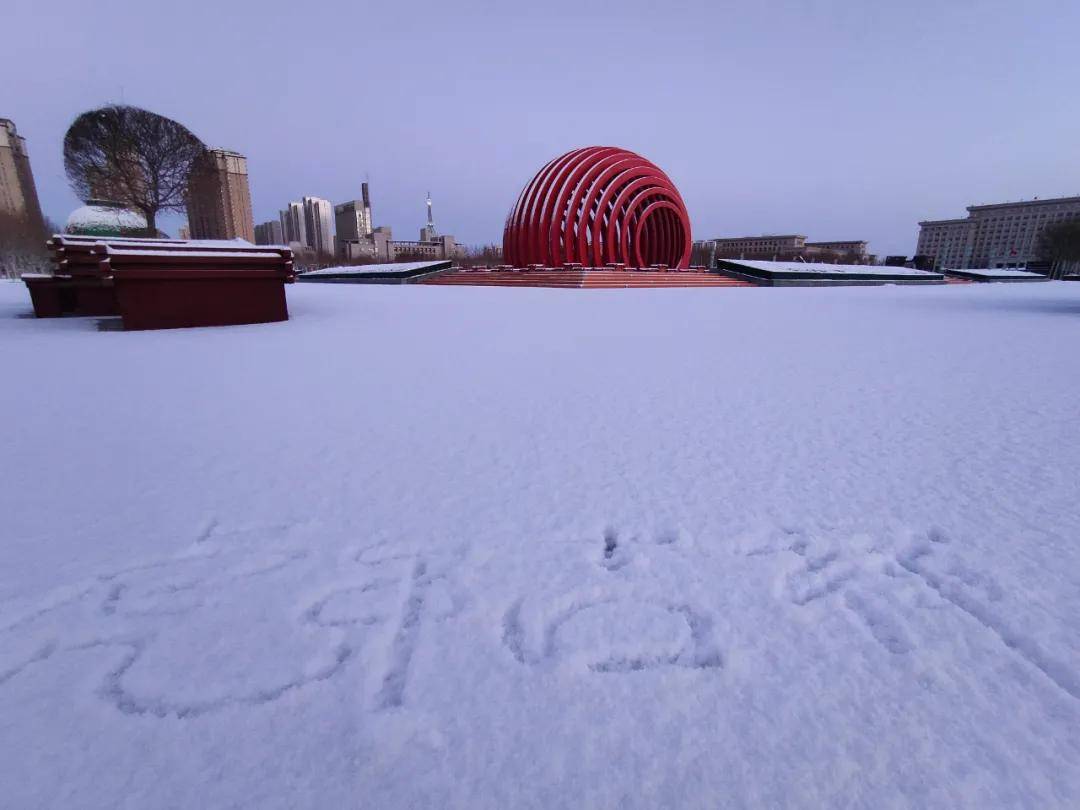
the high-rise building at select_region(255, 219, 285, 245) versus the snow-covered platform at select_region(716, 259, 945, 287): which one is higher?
the high-rise building at select_region(255, 219, 285, 245)

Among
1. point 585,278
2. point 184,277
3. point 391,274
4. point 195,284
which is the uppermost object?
point 391,274

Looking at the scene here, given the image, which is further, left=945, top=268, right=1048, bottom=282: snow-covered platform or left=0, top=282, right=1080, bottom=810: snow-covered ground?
left=945, top=268, right=1048, bottom=282: snow-covered platform

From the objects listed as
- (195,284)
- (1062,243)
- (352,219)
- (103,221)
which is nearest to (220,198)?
(103,221)

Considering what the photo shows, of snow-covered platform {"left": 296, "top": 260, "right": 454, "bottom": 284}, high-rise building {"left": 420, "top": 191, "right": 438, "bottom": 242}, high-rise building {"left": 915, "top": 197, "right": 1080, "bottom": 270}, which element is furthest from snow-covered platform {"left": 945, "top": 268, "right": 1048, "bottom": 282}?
high-rise building {"left": 420, "top": 191, "right": 438, "bottom": 242}

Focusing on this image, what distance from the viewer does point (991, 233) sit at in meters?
86.4

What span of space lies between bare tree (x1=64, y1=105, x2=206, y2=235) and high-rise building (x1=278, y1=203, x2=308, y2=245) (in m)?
114

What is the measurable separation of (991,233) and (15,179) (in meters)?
123

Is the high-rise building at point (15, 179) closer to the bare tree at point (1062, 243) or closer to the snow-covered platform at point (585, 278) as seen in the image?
the snow-covered platform at point (585, 278)

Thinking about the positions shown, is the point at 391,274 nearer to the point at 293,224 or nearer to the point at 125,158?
the point at 125,158

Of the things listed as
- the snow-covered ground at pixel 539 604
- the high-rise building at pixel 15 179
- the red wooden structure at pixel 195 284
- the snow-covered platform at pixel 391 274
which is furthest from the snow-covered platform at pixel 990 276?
the high-rise building at pixel 15 179

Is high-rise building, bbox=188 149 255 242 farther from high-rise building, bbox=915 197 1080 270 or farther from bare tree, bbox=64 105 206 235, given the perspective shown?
high-rise building, bbox=915 197 1080 270

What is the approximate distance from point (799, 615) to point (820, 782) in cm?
56

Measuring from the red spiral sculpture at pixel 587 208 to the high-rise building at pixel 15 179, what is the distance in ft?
83.4

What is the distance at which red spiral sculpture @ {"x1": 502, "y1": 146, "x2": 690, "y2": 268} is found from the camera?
23.2 metres
